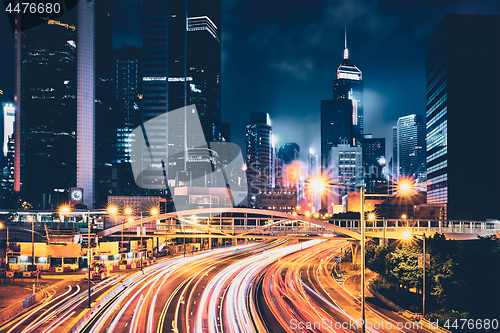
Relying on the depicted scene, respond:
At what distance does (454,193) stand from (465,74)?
33313 millimetres

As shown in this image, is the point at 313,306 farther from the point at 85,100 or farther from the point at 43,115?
the point at 43,115

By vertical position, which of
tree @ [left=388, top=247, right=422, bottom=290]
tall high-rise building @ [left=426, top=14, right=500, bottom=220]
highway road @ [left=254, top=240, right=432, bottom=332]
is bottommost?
highway road @ [left=254, top=240, right=432, bottom=332]

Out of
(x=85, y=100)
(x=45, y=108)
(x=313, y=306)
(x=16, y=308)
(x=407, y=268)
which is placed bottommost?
(x=313, y=306)

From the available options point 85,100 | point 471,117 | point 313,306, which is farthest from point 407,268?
point 85,100

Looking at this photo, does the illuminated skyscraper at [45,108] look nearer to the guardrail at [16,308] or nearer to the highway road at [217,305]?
the highway road at [217,305]

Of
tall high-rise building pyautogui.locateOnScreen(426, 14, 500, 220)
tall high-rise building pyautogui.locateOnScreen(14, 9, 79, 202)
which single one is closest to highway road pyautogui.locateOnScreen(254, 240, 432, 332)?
tall high-rise building pyautogui.locateOnScreen(426, 14, 500, 220)

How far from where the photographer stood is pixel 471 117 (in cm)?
9556

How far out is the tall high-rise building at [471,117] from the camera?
3703 inches

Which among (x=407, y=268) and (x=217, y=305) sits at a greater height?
(x=407, y=268)

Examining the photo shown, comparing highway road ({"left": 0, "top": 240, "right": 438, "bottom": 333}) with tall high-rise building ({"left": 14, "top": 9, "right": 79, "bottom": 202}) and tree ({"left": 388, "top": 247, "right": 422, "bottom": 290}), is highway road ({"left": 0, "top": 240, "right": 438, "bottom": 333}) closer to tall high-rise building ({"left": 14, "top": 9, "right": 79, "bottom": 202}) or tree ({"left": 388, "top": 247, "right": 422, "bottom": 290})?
tree ({"left": 388, "top": 247, "right": 422, "bottom": 290})

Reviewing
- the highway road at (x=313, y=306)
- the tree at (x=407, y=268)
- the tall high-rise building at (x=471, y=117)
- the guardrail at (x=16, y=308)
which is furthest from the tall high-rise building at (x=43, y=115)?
the tree at (x=407, y=268)

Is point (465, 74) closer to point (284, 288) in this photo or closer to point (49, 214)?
point (284, 288)

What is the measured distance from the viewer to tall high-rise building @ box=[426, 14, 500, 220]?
94062 mm

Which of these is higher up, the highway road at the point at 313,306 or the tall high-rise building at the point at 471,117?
the tall high-rise building at the point at 471,117
